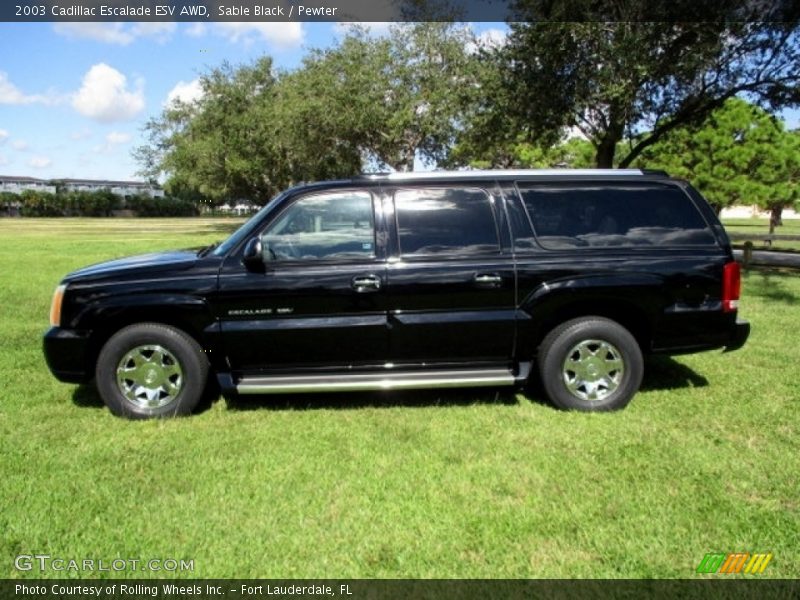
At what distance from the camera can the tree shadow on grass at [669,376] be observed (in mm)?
5742

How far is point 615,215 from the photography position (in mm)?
5094

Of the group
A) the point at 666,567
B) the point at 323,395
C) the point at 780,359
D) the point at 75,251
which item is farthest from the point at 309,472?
the point at 75,251

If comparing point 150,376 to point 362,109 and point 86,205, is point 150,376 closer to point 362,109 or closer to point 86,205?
point 362,109

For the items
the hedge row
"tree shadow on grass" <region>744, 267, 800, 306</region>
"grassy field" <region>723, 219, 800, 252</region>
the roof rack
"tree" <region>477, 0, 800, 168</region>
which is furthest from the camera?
the hedge row

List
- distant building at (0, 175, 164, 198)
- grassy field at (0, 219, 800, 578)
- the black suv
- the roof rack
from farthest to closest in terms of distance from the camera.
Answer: distant building at (0, 175, 164, 198) < the roof rack < the black suv < grassy field at (0, 219, 800, 578)

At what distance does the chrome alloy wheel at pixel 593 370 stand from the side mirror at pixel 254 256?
8.36 ft

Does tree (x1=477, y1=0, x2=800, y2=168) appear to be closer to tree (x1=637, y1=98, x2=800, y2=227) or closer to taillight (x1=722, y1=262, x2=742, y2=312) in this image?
taillight (x1=722, y1=262, x2=742, y2=312)

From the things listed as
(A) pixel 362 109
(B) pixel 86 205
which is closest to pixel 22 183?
(B) pixel 86 205

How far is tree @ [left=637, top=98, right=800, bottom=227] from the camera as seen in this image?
31.0m


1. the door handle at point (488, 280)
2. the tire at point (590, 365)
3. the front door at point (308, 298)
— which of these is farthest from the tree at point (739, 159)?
the front door at point (308, 298)

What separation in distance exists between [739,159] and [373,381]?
107 ft

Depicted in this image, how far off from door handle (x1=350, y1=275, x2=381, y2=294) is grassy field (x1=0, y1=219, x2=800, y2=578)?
1.04 m

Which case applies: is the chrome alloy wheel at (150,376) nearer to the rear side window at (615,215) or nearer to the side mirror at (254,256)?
the side mirror at (254,256)

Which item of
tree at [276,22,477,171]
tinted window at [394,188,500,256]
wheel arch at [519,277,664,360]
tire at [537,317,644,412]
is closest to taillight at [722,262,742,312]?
wheel arch at [519,277,664,360]
